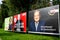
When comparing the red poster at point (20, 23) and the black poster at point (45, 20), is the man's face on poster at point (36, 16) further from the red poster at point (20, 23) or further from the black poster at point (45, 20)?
the red poster at point (20, 23)

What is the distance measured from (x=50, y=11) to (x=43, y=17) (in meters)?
1.28

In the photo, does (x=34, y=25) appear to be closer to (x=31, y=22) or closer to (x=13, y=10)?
(x=31, y=22)

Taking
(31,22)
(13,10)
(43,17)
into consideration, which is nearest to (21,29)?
(31,22)

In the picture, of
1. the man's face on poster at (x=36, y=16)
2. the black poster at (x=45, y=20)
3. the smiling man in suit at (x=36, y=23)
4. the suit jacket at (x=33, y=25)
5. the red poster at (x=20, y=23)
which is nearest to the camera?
the black poster at (x=45, y=20)

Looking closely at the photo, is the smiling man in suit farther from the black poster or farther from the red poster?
the red poster

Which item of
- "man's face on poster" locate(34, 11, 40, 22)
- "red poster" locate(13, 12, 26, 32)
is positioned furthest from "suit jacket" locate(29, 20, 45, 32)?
"red poster" locate(13, 12, 26, 32)

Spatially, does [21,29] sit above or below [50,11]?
below

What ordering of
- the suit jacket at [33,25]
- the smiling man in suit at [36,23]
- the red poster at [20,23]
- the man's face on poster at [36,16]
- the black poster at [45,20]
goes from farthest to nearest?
the red poster at [20,23]
the man's face on poster at [36,16]
the smiling man in suit at [36,23]
the suit jacket at [33,25]
the black poster at [45,20]

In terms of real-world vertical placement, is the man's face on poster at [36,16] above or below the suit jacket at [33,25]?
above

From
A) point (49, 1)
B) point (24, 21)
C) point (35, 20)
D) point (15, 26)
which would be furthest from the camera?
point (49, 1)

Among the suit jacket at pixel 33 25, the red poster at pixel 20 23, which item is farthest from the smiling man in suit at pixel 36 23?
the red poster at pixel 20 23

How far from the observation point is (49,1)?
52.6 metres

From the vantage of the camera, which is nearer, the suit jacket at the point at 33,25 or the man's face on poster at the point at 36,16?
the suit jacket at the point at 33,25

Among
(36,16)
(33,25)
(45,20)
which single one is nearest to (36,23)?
(36,16)
